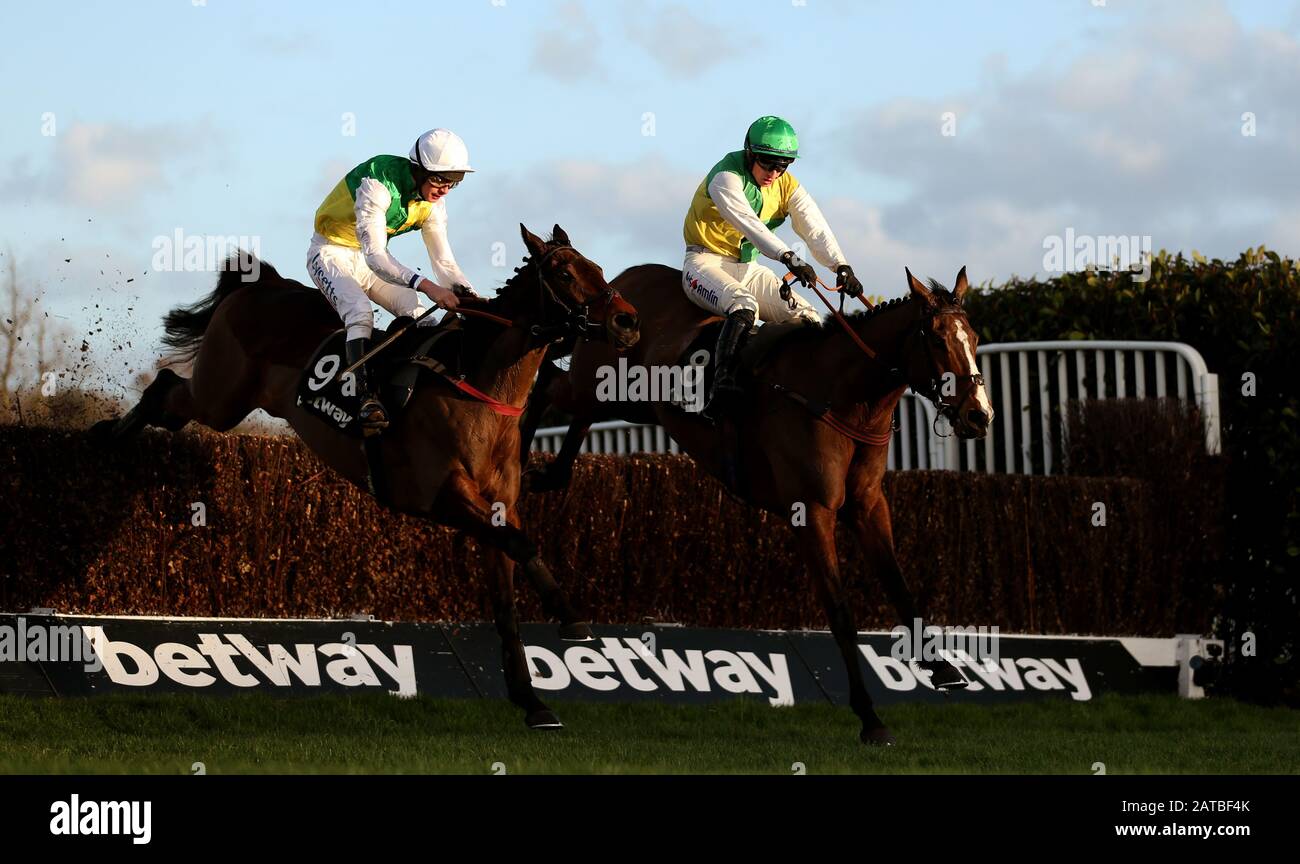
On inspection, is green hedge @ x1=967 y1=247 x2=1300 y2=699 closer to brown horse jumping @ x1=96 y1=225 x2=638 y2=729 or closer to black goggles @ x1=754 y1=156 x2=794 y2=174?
black goggles @ x1=754 y1=156 x2=794 y2=174

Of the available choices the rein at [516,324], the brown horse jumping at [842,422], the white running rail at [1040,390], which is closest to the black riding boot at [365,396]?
the rein at [516,324]

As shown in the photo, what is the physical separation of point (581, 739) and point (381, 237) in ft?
8.94

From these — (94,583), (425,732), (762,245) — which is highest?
(762,245)

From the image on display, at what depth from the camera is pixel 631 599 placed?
1134 cm

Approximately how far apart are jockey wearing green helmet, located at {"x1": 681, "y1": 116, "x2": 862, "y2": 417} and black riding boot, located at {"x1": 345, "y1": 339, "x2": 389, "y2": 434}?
6.20 ft

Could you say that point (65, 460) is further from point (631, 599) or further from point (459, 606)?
point (631, 599)

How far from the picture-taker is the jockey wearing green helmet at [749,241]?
30.8ft

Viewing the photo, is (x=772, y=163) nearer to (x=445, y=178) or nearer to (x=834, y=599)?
(x=445, y=178)

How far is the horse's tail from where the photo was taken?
1035cm

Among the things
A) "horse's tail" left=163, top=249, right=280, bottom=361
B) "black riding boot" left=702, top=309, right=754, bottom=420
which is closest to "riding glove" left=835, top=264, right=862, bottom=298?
"black riding boot" left=702, top=309, right=754, bottom=420

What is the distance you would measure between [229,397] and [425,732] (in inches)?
94.3

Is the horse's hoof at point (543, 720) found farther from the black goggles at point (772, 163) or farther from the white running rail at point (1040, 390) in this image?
the white running rail at point (1040, 390)

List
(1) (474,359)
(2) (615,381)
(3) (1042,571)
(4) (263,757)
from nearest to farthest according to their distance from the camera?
(4) (263,757) → (1) (474,359) → (2) (615,381) → (3) (1042,571)
